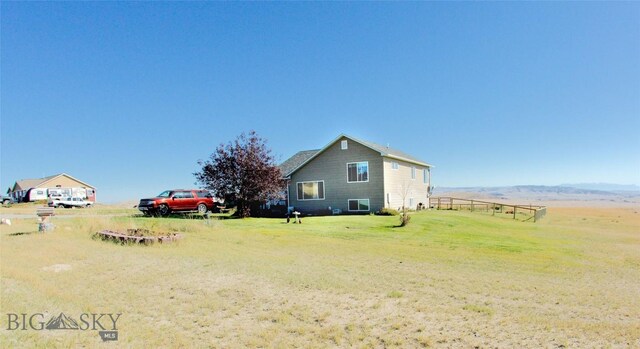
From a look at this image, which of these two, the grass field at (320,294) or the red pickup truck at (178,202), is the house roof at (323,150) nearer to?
the red pickup truck at (178,202)

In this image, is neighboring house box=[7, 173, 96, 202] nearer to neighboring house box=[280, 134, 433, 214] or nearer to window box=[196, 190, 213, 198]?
window box=[196, 190, 213, 198]

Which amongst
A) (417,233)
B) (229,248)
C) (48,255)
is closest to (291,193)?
(417,233)

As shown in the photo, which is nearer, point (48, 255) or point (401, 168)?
point (48, 255)

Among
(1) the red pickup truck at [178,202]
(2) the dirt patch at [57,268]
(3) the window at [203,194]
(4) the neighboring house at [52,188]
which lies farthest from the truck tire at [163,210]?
(4) the neighboring house at [52,188]

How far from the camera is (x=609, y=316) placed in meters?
5.80

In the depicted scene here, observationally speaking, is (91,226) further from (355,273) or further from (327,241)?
(355,273)

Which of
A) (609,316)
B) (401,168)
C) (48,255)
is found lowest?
(609,316)

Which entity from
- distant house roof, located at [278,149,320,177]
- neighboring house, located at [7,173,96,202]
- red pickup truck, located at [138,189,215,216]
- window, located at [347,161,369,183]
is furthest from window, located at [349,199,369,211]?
neighboring house, located at [7,173,96,202]

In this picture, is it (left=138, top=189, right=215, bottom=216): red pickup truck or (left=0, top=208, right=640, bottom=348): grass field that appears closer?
(left=0, top=208, right=640, bottom=348): grass field

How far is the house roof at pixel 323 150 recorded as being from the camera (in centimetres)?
2804

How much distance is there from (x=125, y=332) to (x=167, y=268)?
3.69m

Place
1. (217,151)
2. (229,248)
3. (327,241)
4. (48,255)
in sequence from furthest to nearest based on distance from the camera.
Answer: (217,151) → (327,241) → (229,248) → (48,255)

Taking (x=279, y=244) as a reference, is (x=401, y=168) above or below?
above

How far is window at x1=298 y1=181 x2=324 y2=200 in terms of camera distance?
30.1 m
